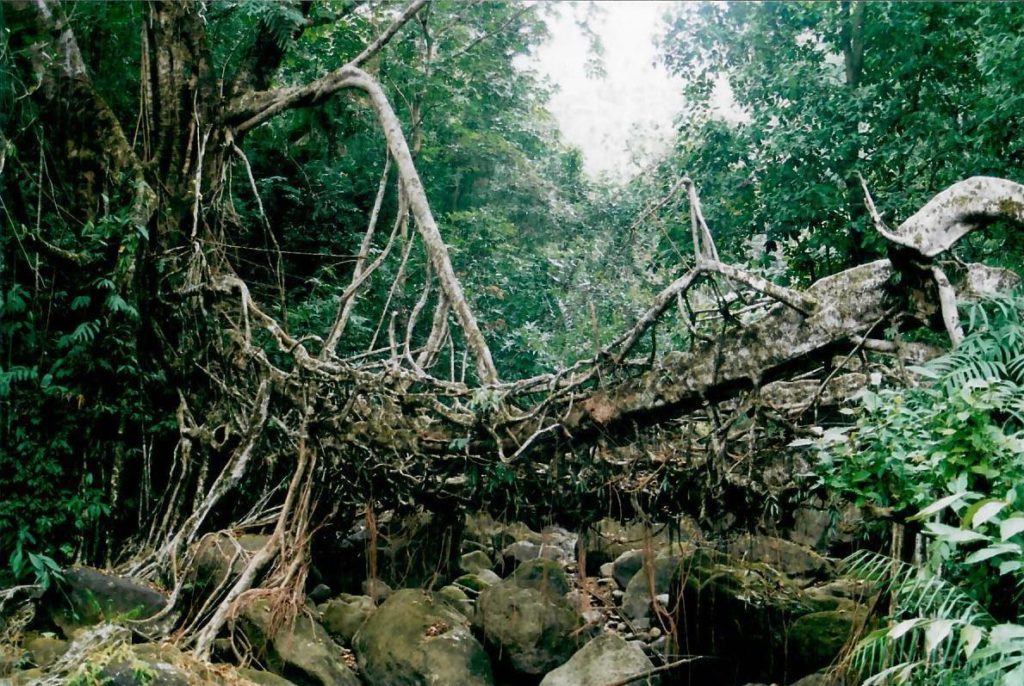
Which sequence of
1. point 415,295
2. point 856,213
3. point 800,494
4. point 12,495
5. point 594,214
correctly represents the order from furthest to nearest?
point 594,214 < point 415,295 < point 856,213 < point 12,495 < point 800,494

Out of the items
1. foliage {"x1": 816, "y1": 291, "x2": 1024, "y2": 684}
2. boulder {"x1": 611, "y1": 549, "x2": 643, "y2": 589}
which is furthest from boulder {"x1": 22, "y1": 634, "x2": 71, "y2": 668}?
boulder {"x1": 611, "y1": 549, "x2": 643, "y2": 589}

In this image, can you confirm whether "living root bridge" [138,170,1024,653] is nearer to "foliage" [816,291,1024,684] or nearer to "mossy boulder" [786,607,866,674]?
"foliage" [816,291,1024,684]

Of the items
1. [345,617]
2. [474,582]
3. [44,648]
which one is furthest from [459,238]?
→ [44,648]

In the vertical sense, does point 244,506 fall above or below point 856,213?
below

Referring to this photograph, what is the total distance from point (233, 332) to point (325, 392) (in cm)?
145

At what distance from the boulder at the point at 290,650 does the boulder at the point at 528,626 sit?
127cm

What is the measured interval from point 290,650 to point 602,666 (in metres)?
2.28

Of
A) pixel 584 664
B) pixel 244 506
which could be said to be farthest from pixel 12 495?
pixel 584 664

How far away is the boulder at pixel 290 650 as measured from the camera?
18.3ft

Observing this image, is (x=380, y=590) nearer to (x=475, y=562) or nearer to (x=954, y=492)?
(x=475, y=562)

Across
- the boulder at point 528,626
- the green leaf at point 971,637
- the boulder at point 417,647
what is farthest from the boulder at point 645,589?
the green leaf at point 971,637

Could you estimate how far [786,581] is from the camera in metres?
7.15

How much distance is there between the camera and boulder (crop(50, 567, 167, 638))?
554cm

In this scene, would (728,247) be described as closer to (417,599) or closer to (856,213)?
(856,213)
